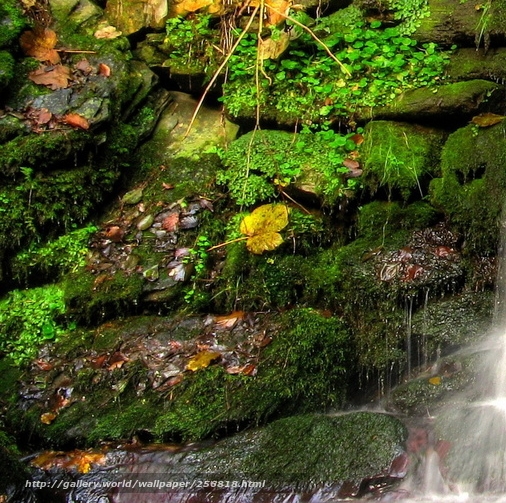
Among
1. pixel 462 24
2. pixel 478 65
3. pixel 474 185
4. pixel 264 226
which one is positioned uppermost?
pixel 462 24

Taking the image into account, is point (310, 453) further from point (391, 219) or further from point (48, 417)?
point (391, 219)

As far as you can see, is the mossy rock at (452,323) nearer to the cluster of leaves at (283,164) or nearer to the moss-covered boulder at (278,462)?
the moss-covered boulder at (278,462)

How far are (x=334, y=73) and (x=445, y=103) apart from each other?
1116mm

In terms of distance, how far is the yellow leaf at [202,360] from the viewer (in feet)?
15.1

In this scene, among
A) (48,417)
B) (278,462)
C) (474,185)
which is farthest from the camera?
(474,185)

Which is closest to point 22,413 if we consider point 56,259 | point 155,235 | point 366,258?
point 56,259

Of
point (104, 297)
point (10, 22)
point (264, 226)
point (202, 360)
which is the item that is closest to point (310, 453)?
point (202, 360)

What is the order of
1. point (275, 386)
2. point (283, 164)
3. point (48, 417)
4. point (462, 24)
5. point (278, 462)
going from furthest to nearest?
point (462, 24) < point (283, 164) < point (48, 417) < point (275, 386) < point (278, 462)

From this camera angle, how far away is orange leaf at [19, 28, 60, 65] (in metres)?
6.17

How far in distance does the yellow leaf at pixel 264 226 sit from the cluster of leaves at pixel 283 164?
0.21 meters

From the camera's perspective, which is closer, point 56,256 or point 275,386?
point 275,386

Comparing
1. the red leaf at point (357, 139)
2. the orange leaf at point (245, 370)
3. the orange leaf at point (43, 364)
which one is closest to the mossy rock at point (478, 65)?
the red leaf at point (357, 139)

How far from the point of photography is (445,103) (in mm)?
5344

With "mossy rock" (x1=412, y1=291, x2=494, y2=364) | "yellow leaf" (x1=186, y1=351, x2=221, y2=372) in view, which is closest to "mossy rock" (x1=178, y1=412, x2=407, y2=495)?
"yellow leaf" (x1=186, y1=351, x2=221, y2=372)
